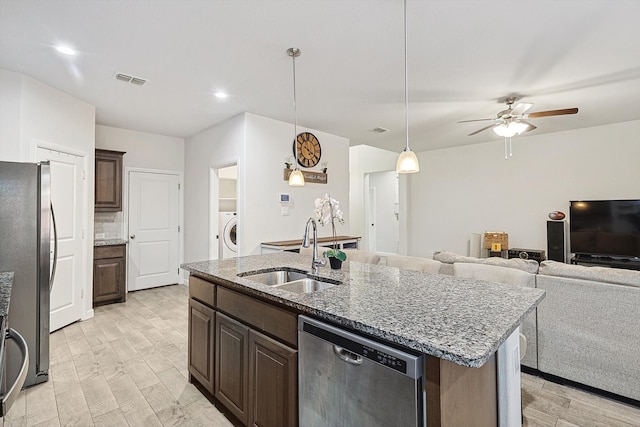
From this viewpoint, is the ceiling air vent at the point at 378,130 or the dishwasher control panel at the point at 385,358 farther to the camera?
the ceiling air vent at the point at 378,130

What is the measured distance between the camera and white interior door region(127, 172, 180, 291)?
202 inches

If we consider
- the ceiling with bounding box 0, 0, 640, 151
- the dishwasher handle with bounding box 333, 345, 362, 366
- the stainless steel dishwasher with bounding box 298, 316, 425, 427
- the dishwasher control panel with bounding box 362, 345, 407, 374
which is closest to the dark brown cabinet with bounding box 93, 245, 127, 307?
the ceiling with bounding box 0, 0, 640, 151

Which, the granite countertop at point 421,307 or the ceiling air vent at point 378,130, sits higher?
the ceiling air vent at point 378,130

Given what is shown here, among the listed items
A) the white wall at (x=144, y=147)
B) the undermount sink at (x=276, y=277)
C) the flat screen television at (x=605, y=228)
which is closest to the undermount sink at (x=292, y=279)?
the undermount sink at (x=276, y=277)

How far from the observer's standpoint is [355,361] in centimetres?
120

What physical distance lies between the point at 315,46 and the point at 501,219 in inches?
198

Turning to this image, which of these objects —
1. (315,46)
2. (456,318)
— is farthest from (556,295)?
(315,46)

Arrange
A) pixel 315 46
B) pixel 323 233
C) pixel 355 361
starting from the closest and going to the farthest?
pixel 355 361 < pixel 315 46 < pixel 323 233

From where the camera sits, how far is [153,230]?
17.4 ft

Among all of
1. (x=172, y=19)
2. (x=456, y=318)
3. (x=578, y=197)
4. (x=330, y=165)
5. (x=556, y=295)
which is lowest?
Answer: (x=556, y=295)

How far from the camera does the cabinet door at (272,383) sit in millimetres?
1468

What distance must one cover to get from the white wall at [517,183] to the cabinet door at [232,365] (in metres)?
5.61

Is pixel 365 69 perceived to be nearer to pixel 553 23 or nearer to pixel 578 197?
pixel 553 23

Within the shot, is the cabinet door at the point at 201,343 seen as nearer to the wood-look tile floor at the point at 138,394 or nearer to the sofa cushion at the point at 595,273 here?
the wood-look tile floor at the point at 138,394
